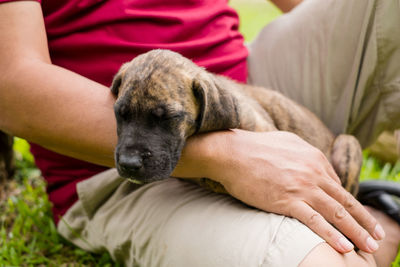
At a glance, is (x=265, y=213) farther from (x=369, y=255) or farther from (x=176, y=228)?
(x=369, y=255)

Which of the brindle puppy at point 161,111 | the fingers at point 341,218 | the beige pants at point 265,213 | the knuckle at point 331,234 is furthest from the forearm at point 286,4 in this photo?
the knuckle at point 331,234

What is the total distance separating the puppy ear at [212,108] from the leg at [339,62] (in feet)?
4.47

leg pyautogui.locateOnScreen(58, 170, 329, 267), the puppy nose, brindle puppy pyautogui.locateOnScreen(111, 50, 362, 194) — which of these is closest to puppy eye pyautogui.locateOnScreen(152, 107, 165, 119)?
brindle puppy pyautogui.locateOnScreen(111, 50, 362, 194)

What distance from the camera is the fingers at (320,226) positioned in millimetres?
2438

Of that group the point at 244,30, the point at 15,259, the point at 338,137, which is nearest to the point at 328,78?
the point at 338,137

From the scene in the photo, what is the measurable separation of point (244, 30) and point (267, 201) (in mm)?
9068

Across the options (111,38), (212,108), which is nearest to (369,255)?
(212,108)

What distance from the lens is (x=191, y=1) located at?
352cm

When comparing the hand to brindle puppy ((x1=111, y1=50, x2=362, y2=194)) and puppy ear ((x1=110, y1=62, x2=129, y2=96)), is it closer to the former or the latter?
brindle puppy ((x1=111, y1=50, x2=362, y2=194))

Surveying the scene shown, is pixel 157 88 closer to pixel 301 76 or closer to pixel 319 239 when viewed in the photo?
pixel 319 239

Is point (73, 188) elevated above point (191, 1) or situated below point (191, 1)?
below

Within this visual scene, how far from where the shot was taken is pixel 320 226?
2.46 meters

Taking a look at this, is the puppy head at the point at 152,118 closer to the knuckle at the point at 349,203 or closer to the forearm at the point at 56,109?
the forearm at the point at 56,109

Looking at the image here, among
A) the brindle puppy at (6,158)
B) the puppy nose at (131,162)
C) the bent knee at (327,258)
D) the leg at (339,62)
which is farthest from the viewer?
the brindle puppy at (6,158)
